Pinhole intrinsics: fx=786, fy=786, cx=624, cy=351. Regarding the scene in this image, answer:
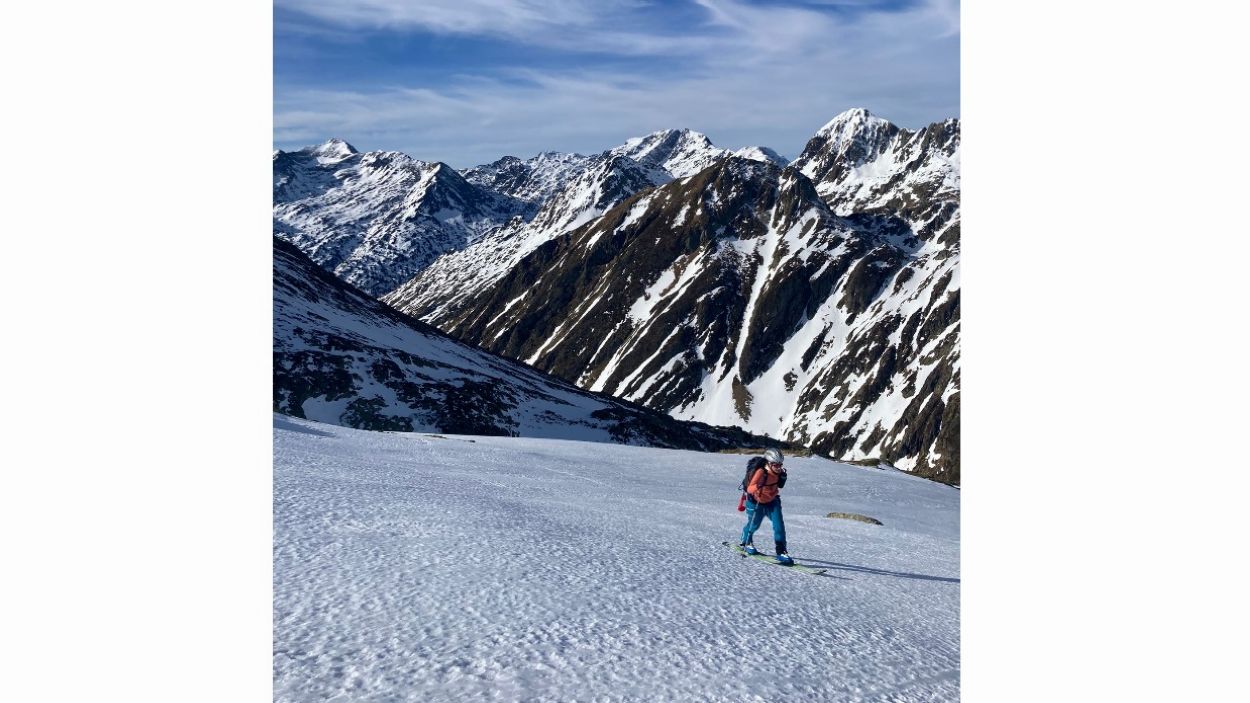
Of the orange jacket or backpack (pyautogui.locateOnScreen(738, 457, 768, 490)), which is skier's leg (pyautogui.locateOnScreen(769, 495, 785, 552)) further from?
backpack (pyautogui.locateOnScreen(738, 457, 768, 490))

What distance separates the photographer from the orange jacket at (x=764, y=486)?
11.6m

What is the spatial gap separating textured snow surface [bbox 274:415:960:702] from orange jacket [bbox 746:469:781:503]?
3.17 ft

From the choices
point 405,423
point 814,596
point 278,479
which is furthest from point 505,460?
point 405,423

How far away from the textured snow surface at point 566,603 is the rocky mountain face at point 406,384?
66.0 m

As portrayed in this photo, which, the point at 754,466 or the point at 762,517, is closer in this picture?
the point at 762,517

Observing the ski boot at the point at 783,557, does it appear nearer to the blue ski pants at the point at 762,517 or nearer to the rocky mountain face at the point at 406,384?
the blue ski pants at the point at 762,517

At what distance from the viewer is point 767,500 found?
38.2ft

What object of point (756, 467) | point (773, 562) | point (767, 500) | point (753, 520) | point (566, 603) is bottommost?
point (773, 562)

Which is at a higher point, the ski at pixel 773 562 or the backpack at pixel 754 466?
the backpack at pixel 754 466

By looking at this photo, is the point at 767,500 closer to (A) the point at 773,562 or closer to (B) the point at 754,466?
(B) the point at 754,466

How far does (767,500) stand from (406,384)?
84.0 m

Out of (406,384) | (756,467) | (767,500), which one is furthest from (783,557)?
(406,384)

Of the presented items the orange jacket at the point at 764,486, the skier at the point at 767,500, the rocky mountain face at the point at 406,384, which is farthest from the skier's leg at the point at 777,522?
the rocky mountain face at the point at 406,384
